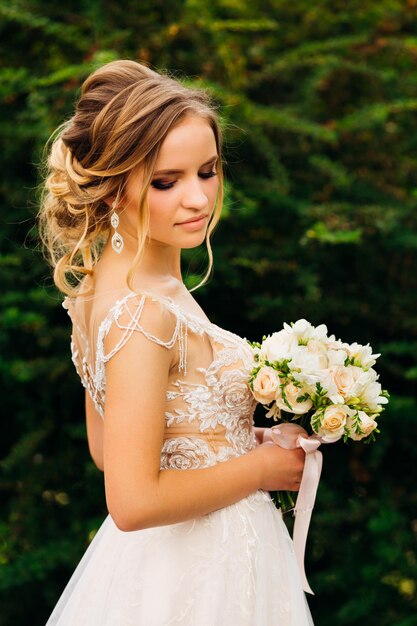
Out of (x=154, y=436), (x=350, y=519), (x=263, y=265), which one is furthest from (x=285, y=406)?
(x=350, y=519)

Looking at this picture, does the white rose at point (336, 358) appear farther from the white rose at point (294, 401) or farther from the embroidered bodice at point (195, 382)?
the embroidered bodice at point (195, 382)

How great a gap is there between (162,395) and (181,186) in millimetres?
531

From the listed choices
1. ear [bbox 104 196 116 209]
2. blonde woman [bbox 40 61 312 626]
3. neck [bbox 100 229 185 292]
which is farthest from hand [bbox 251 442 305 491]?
ear [bbox 104 196 116 209]

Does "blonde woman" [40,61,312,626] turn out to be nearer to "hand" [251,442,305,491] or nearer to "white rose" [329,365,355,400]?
"hand" [251,442,305,491]

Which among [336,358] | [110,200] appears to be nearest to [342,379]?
[336,358]

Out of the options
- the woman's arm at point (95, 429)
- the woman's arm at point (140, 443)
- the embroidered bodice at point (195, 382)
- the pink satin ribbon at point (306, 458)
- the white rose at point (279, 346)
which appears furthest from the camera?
the woman's arm at point (95, 429)

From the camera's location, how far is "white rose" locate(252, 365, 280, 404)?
2143 millimetres

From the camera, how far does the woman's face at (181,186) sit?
2.10m

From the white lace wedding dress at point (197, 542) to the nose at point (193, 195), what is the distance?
253 millimetres

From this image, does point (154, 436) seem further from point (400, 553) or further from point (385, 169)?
point (385, 169)

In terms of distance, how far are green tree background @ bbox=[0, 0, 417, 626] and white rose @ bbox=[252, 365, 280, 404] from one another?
1.56 meters

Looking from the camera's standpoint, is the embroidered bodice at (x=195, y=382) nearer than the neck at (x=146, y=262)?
Yes

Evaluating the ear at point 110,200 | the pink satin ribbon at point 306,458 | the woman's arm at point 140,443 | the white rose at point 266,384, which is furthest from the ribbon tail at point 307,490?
the ear at point 110,200

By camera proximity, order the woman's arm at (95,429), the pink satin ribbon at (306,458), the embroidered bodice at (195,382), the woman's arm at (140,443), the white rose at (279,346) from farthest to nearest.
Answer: the woman's arm at (95,429) → the pink satin ribbon at (306,458) → the white rose at (279,346) → the embroidered bodice at (195,382) → the woman's arm at (140,443)
